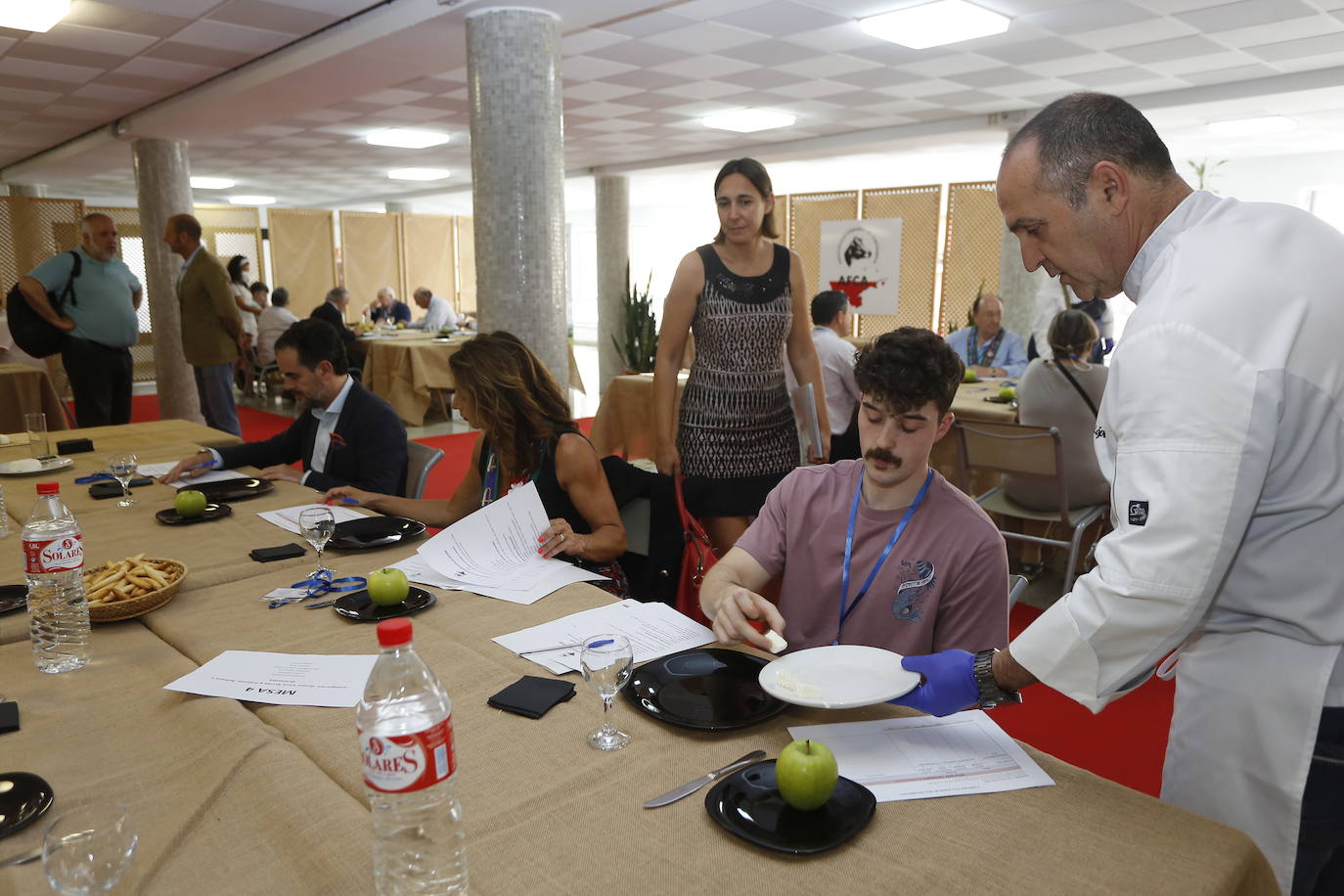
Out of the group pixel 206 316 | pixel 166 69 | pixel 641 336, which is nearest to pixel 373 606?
pixel 206 316

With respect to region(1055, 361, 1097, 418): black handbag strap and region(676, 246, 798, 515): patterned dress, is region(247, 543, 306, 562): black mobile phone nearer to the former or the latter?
region(676, 246, 798, 515): patterned dress

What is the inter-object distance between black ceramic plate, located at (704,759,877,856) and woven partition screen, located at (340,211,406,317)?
15.1m

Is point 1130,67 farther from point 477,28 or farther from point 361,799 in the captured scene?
point 361,799

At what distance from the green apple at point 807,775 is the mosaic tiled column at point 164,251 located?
826 centimetres

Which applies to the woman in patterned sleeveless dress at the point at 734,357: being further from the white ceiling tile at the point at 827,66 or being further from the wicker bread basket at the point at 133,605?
the white ceiling tile at the point at 827,66

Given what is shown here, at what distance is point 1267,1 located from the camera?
15.1 feet

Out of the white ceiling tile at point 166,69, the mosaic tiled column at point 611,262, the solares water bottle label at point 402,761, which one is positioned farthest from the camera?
the mosaic tiled column at point 611,262

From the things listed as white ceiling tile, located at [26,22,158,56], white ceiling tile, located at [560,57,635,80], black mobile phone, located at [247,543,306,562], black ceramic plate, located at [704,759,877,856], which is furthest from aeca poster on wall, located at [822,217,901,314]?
black ceramic plate, located at [704,759,877,856]

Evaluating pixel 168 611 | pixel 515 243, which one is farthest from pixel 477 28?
pixel 168 611

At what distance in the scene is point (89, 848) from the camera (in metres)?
0.89

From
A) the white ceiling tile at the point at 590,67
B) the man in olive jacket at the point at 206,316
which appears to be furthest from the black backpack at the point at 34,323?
the white ceiling tile at the point at 590,67

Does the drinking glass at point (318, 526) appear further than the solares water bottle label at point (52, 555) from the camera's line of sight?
Yes

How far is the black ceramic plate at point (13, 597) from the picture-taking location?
1688mm

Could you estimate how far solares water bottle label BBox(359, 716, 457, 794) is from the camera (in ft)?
2.82
